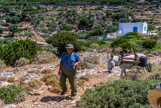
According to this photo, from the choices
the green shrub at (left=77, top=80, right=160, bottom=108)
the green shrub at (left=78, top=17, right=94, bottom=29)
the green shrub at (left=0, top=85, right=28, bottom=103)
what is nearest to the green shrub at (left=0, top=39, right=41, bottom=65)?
the green shrub at (left=0, top=85, right=28, bottom=103)

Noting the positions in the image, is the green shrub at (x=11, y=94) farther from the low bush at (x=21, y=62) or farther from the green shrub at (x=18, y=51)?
the green shrub at (x=18, y=51)

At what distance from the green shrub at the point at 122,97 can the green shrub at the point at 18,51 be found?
795cm

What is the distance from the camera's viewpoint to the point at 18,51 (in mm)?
12852

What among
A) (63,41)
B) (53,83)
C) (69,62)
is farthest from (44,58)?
(69,62)

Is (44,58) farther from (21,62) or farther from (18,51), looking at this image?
(18,51)

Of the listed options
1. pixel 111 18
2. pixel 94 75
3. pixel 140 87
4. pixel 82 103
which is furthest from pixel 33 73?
pixel 111 18

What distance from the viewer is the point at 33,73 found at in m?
9.32

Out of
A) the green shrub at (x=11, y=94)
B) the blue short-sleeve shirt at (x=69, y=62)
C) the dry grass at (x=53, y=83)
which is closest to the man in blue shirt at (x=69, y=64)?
the blue short-sleeve shirt at (x=69, y=62)

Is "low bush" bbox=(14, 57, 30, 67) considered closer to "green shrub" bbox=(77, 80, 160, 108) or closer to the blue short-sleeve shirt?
the blue short-sleeve shirt

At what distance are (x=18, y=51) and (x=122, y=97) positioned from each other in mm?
9371

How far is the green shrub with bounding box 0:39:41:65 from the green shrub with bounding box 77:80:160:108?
7947 mm

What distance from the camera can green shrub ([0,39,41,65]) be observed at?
12438mm

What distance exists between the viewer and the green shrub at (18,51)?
490 inches

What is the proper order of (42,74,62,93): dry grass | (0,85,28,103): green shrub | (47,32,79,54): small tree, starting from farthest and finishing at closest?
(47,32,79,54): small tree, (42,74,62,93): dry grass, (0,85,28,103): green shrub
